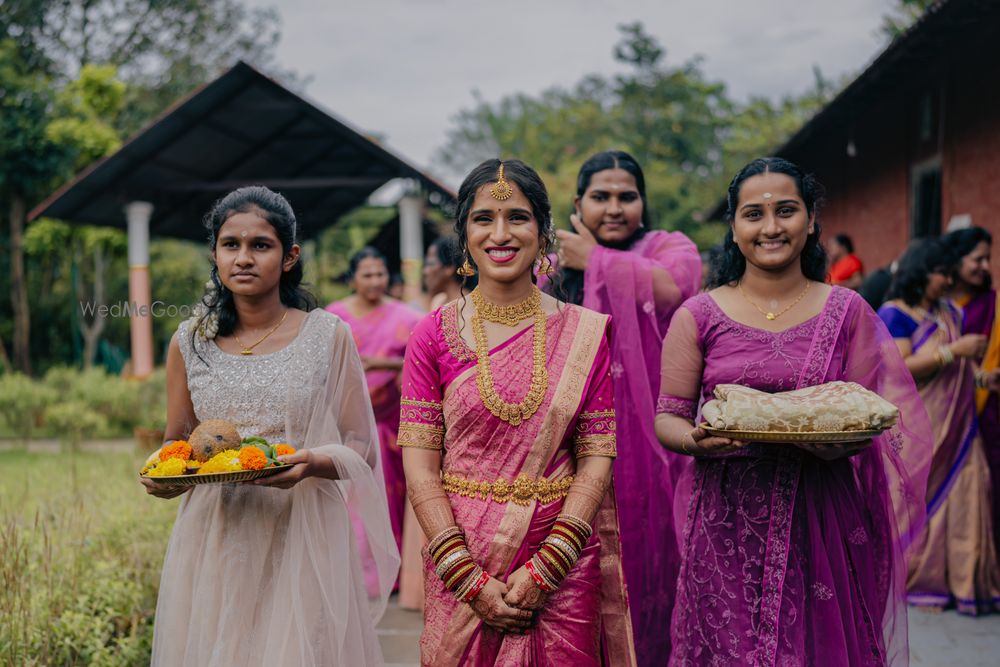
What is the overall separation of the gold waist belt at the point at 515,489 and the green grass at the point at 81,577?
2113mm

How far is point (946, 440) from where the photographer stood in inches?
207

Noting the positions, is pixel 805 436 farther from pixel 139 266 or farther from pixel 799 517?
pixel 139 266

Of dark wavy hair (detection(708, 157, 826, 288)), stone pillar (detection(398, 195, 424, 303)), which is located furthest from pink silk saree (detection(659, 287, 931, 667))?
stone pillar (detection(398, 195, 424, 303))

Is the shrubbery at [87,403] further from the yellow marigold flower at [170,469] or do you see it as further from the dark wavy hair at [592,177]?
the yellow marigold flower at [170,469]

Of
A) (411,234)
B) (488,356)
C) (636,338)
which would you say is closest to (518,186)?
(488,356)

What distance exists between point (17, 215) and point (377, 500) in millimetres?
20301

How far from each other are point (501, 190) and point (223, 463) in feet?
3.64

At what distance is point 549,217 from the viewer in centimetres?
263

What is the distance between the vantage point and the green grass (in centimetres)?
367

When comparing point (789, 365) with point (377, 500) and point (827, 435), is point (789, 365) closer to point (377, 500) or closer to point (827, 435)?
point (827, 435)

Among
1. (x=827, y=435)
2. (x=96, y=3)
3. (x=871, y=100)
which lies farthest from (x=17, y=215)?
(x=827, y=435)

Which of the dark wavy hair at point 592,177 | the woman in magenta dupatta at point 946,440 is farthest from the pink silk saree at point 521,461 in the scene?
the woman in magenta dupatta at point 946,440

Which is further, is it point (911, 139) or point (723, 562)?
point (911, 139)

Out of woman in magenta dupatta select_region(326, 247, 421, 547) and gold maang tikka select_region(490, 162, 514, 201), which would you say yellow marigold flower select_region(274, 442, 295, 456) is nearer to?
gold maang tikka select_region(490, 162, 514, 201)
